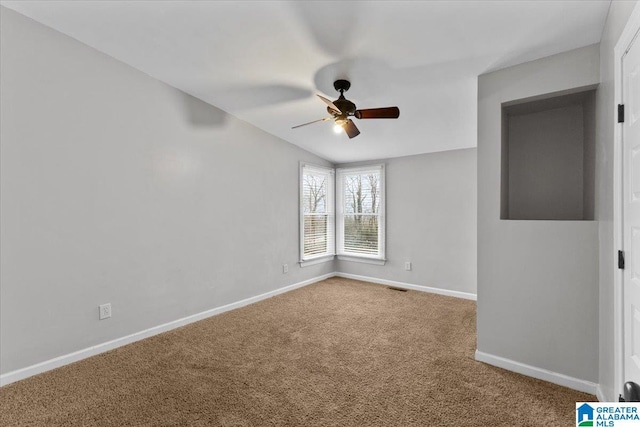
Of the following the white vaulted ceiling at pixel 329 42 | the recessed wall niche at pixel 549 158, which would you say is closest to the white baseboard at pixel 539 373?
the recessed wall niche at pixel 549 158

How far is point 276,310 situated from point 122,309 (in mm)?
1659

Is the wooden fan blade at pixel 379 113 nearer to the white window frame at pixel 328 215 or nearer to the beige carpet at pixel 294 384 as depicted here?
the beige carpet at pixel 294 384

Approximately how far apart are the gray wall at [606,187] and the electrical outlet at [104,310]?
3760 millimetres

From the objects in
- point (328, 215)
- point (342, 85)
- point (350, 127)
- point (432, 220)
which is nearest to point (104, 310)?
Result: point (350, 127)

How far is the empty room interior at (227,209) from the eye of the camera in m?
1.85

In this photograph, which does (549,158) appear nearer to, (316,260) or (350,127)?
(350,127)

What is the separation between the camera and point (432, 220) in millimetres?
4543

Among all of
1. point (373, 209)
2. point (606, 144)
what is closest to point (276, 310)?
point (373, 209)

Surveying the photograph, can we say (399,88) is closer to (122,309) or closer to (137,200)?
(137,200)

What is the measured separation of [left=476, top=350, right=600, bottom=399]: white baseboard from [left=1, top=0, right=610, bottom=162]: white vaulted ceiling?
7.71 ft

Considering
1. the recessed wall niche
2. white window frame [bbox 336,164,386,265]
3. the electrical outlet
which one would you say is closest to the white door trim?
the recessed wall niche

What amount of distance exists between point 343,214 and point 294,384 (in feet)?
12.1

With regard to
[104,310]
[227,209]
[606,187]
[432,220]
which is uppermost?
[606,187]

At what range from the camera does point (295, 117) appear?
3.76 m
